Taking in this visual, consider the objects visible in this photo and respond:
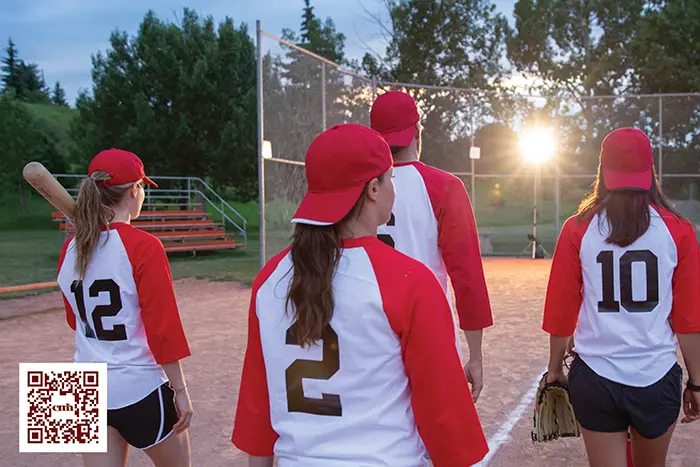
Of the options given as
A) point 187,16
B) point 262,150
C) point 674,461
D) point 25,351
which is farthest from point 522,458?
point 187,16

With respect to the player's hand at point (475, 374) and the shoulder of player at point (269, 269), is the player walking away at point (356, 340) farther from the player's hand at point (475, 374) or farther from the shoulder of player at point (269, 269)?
the player's hand at point (475, 374)

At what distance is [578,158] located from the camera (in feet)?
63.8

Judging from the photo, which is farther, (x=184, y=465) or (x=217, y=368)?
(x=217, y=368)

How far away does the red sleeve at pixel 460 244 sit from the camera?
2.88m

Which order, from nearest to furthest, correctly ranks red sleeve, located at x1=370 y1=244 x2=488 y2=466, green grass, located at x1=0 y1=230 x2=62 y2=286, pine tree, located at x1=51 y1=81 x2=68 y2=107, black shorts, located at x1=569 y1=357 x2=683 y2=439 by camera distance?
red sleeve, located at x1=370 y1=244 x2=488 y2=466, black shorts, located at x1=569 y1=357 x2=683 y2=439, green grass, located at x1=0 y1=230 x2=62 y2=286, pine tree, located at x1=51 y1=81 x2=68 y2=107

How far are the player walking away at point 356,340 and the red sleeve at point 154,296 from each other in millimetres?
1119

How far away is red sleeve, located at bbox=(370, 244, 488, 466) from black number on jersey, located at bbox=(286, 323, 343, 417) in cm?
16

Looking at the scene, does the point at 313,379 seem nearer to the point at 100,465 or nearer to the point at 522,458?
the point at 100,465

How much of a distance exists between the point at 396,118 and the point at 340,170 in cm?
141

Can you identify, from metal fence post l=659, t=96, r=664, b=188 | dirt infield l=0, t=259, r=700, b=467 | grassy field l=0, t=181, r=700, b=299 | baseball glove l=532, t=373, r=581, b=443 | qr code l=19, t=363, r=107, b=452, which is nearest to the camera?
qr code l=19, t=363, r=107, b=452

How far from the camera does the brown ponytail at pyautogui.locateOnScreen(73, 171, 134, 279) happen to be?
2600 mm

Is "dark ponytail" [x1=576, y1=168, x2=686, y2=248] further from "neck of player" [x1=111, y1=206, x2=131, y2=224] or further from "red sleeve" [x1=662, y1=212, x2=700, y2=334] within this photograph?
"neck of player" [x1=111, y1=206, x2=131, y2=224]

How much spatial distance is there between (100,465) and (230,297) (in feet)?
30.8

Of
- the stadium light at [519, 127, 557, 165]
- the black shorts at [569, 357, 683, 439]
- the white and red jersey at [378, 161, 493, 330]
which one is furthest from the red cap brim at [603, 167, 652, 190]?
the stadium light at [519, 127, 557, 165]
